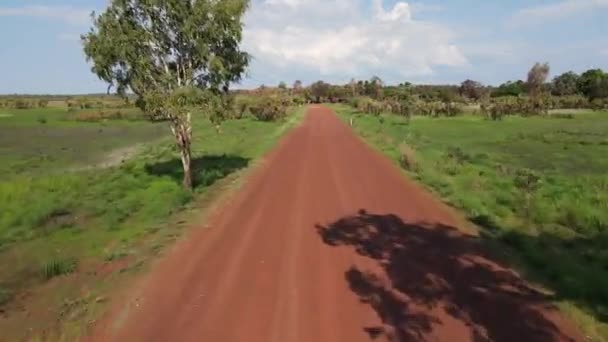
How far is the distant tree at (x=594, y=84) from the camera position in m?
103

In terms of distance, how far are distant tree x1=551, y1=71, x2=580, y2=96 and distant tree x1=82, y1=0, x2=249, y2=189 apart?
11793 cm

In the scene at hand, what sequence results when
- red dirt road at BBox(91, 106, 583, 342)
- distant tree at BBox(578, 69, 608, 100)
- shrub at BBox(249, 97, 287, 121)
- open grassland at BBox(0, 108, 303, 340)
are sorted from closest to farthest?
red dirt road at BBox(91, 106, 583, 342) → open grassland at BBox(0, 108, 303, 340) → shrub at BBox(249, 97, 287, 121) → distant tree at BBox(578, 69, 608, 100)

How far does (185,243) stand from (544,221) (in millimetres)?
8445

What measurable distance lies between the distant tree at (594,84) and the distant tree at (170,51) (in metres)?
100

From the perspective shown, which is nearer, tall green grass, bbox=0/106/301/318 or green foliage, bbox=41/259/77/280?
green foliage, bbox=41/259/77/280


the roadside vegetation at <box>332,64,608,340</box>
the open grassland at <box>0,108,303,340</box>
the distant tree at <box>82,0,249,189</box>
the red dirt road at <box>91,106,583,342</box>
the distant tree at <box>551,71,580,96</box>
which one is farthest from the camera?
the distant tree at <box>551,71,580,96</box>

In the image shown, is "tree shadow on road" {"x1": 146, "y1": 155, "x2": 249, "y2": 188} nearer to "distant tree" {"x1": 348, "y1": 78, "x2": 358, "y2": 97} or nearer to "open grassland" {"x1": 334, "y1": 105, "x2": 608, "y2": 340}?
"open grassland" {"x1": 334, "y1": 105, "x2": 608, "y2": 340}

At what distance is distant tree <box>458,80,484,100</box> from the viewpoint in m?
129

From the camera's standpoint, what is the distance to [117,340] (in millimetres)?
7184

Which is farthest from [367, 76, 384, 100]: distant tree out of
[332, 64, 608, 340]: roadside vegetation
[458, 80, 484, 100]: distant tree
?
[332, 64, 608, 340]: roadside vegetation

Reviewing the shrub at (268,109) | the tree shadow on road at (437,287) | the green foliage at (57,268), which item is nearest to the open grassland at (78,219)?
the green foliage at (57,268)

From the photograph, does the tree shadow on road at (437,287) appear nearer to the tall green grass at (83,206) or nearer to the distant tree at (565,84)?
the tall green grass at (83,206)

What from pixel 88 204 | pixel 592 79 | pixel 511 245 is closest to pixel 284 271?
pixel 511 245

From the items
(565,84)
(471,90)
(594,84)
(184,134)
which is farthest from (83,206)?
(565,84)
